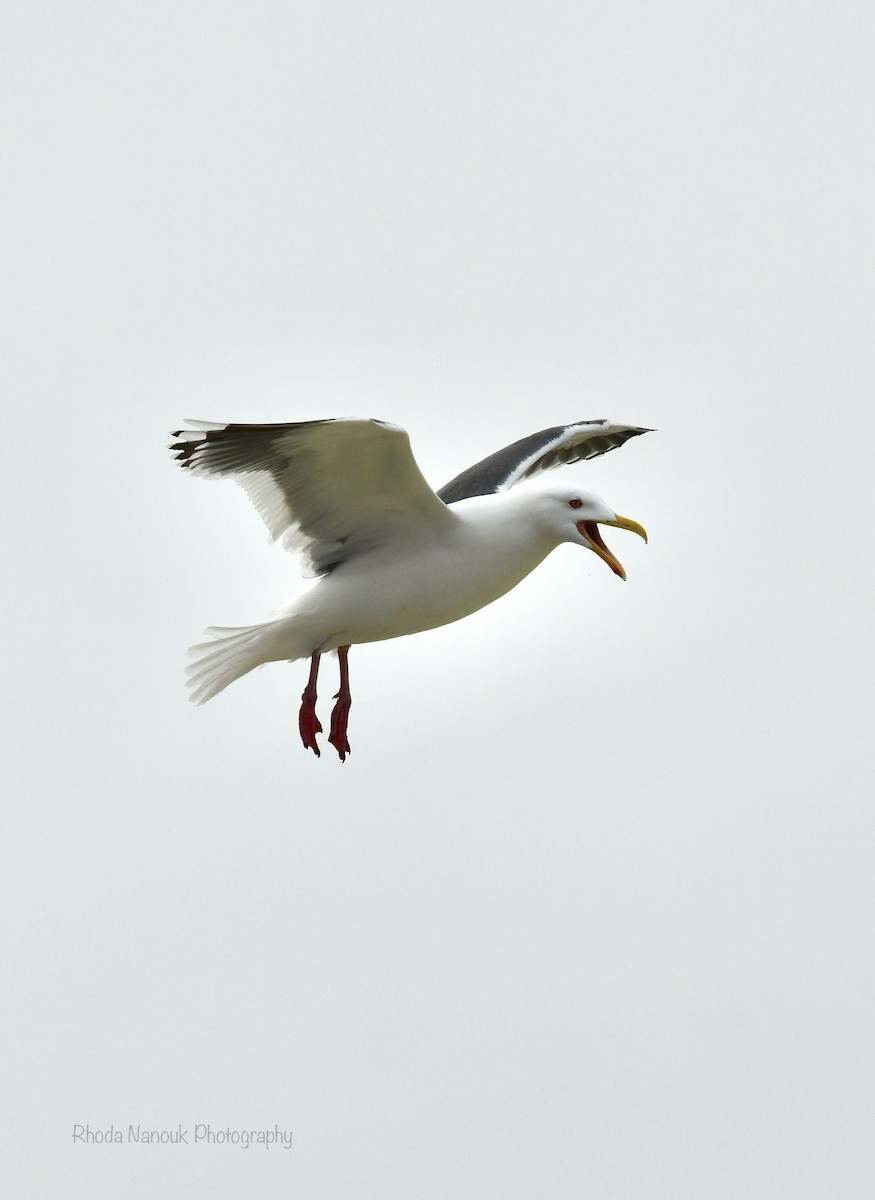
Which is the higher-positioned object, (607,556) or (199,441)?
(199,441)

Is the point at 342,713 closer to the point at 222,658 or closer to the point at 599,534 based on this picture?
the point at 222,658

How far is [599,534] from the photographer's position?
11.9 m

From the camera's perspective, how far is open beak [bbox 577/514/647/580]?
11836mm

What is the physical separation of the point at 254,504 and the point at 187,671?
1.05 m

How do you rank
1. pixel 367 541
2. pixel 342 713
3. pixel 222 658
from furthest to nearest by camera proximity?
pixel 342 713, pixel 222 658, pixel 367 541

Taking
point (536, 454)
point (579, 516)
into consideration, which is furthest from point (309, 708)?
point (536, 454)

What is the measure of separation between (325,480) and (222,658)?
127cm

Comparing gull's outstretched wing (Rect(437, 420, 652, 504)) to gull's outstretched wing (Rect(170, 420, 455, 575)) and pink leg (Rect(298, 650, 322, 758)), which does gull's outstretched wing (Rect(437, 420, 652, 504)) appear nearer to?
gull's outstretched wing (Rect(170, 420, 455, 575))

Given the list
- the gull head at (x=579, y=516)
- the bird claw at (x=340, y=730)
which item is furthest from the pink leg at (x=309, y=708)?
the gull head at (x=579, y=516)

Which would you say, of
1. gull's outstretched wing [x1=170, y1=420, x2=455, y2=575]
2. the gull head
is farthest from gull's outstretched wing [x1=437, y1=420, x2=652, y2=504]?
gull's outstretched wing [x1=170, y1=420, x2=455, y2=575]

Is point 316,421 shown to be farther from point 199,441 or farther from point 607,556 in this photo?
point 607,556

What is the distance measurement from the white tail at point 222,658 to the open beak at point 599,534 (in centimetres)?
185

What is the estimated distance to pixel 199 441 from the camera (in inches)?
436

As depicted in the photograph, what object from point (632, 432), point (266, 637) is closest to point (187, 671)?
point (266, 637)
